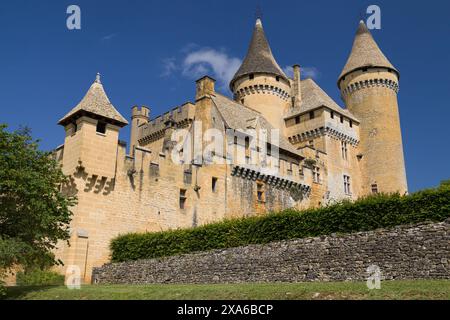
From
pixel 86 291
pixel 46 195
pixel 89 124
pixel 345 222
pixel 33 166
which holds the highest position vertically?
pixel 89 124

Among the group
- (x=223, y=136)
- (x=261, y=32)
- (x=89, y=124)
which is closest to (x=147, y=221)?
(x=89, y=124)

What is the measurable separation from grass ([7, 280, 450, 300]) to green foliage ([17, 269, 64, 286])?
4.33 metres

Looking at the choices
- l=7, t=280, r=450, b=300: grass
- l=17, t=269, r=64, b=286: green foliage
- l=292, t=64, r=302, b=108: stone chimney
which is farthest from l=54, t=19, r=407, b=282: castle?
l=7, t=280, r=450, b=300: grass

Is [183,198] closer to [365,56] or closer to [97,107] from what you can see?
[97,107]

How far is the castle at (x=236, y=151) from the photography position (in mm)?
23172

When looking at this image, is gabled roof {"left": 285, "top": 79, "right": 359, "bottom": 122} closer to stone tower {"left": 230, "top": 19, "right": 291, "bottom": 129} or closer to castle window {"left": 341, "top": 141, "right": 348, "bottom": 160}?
stone tower {"left": 230, "top": 19, "right": 291, "bottom": 129}

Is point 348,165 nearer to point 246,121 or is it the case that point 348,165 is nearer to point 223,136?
point 246,121

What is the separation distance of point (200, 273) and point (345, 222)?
21.6 feet

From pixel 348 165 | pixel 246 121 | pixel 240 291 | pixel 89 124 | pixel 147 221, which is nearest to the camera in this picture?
pixel 240 291

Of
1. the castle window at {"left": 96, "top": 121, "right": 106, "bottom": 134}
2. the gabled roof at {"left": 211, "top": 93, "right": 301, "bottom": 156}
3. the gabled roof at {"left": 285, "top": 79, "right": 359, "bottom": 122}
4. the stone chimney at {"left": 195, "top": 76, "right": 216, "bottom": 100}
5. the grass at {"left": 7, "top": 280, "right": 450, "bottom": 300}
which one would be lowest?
the grass at {"left": 7, "top": 280, "right": 450, "bottom": 300}

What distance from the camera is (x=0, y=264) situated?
15.6m

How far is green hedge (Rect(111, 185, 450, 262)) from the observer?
14281mm

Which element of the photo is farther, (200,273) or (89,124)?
(89,124)

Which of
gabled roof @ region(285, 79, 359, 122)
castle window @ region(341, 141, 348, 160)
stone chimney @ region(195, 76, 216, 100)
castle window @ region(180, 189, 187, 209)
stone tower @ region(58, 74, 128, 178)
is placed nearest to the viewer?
stone tower @ region(58, 74, 128, 178)
